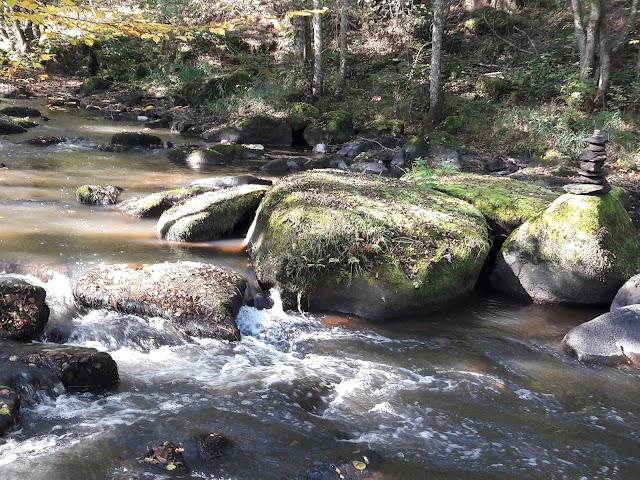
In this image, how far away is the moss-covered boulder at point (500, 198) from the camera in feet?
23.8

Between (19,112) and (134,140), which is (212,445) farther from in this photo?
(19,112)

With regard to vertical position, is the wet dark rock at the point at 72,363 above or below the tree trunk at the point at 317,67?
below

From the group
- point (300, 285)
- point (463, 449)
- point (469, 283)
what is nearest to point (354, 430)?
point (463, 449)

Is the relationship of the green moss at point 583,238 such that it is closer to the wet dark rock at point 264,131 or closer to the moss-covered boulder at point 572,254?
the moss-covered boulder at point 572,254

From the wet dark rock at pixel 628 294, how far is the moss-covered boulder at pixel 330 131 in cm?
1101

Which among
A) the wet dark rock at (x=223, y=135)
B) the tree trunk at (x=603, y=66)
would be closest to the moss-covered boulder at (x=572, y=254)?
the tree trunk at (x=603, y=66)

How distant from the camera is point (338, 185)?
7.36 metres

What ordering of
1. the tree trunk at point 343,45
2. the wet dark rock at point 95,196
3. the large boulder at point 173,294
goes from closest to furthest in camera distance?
the large boulder at point 173,294 < the wet dark rock at point 95,196 < the tree trunk at point 343,45

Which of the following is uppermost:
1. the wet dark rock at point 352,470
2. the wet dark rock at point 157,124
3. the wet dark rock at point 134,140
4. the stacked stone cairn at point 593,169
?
the wet dark rock at point 157,124

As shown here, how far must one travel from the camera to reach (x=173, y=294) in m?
5.67

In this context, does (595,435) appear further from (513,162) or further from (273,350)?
(513,162)

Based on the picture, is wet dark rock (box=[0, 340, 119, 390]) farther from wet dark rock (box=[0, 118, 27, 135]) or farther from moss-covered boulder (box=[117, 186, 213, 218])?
wet dark rock (box=[0, 118, 27, 135])

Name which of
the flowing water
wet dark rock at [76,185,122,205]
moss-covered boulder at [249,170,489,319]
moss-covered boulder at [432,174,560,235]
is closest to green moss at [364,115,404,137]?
moss-covered boulder at [432,174,560,235]

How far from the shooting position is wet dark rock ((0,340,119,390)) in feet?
14.5
